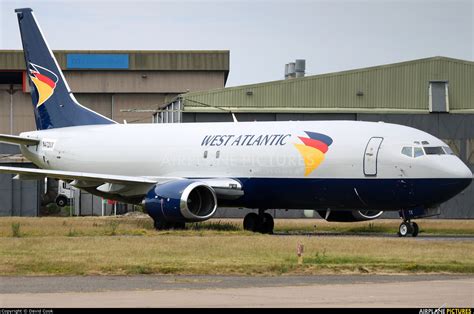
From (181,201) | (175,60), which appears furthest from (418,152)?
(175,60)

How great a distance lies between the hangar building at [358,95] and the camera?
54500mm

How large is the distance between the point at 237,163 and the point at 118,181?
170 inches

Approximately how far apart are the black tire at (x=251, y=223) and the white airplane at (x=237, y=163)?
1.4 inches

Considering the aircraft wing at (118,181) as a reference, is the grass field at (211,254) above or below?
below

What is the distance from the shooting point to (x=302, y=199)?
3588cm

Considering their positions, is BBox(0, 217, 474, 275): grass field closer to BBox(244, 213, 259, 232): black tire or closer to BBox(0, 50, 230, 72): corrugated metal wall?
BBox(244, 213, 259, 232): black tire

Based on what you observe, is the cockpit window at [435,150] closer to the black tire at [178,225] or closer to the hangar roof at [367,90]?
the black tire at [178,225]

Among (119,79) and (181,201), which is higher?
(119,79)

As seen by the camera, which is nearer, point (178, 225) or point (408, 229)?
point (408, 229)

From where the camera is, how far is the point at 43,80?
1772 inches

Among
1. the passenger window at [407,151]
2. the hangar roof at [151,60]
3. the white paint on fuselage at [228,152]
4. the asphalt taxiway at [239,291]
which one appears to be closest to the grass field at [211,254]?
the asphalt taxiway at [239,291]

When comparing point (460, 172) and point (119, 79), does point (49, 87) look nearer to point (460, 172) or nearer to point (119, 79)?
point (460, 172)

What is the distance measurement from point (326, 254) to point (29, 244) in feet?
26.0

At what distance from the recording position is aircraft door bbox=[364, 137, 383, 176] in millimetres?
34125
